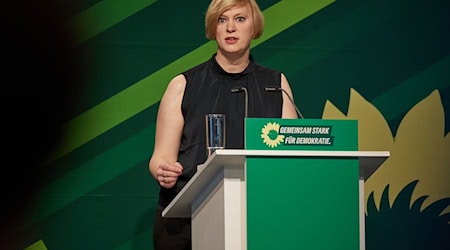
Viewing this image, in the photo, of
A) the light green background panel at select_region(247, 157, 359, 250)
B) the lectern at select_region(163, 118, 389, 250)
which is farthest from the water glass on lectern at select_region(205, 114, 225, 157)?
the light green background panel at select_region(247, 157, 359, 250)

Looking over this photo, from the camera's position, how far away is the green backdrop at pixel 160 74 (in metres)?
3.66

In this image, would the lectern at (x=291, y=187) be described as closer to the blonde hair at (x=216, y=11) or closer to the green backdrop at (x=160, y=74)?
the blonde hair at (x=216, y=11)

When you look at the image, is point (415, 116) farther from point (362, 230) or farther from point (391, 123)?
point (362, 230)

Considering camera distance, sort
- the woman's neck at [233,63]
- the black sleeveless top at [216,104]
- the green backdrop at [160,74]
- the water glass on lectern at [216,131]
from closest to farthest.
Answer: the water glass on lectern at [216,131]
the black sleeveless top at [216,104]
the woman's neck at [233,63]
the green backdrop at [160,74]

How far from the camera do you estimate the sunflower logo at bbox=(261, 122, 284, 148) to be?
76.4 inches

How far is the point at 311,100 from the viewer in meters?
3.90

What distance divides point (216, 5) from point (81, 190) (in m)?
1.36

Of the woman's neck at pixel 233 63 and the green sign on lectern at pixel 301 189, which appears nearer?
the green sign on lectern at pixel 301 189

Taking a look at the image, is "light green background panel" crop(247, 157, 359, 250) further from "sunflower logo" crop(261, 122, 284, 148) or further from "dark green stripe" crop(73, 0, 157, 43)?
"dark green stripe" crop(73, 0, 157, 43)

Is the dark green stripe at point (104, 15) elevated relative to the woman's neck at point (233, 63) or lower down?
elevated

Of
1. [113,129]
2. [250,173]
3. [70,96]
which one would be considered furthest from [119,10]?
[70,96]

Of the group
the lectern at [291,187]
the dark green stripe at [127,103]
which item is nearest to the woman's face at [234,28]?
the lectern at [291,187]

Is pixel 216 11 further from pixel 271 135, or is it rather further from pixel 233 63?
pixel 271 135

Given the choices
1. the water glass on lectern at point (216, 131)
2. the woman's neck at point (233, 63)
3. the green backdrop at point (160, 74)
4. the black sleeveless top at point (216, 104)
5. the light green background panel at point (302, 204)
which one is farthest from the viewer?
the green backdrop at point (160, 74)
